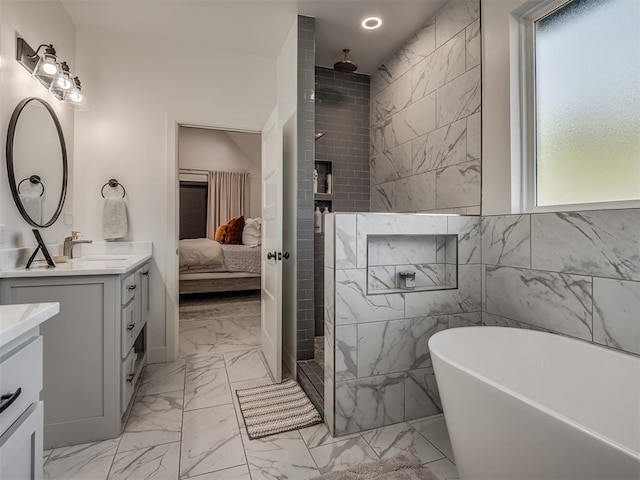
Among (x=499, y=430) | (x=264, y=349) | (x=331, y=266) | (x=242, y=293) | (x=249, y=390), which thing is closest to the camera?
(x=499, y=430)

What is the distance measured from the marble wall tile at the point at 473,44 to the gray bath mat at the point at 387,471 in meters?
2.36

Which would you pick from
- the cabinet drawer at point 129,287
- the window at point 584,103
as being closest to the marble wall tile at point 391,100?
the window at point 584,103

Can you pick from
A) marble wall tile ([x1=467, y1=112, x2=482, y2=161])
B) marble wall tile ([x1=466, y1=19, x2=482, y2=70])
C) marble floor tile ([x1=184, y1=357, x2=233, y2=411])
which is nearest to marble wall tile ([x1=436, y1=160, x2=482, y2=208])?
marble wall tile ([x1=467, y1=112, x2=482, y2=161])

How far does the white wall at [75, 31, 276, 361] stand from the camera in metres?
2.67

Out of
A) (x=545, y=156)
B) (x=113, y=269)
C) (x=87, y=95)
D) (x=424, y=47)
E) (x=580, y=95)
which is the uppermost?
(x=424, y=47)

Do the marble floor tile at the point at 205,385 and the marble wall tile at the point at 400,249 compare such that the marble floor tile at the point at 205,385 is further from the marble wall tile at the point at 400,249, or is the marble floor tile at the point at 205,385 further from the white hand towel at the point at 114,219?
the marble wall tile at the point at 400,249

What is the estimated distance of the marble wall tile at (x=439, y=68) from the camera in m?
2.23

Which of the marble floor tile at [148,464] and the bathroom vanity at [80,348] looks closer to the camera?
the marble floor tile at [148,464]

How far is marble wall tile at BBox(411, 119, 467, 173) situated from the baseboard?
2.68 m

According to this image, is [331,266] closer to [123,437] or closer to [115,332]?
[115,332]

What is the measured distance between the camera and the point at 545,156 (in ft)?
6.05

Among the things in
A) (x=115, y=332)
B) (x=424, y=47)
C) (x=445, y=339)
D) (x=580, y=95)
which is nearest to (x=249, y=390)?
(x=115, y=332)

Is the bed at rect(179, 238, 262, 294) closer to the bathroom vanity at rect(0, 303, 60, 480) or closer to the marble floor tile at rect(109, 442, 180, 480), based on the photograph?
the marble floor tile at rect(109, 442, 180, 480)

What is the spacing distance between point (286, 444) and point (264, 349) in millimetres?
1174
